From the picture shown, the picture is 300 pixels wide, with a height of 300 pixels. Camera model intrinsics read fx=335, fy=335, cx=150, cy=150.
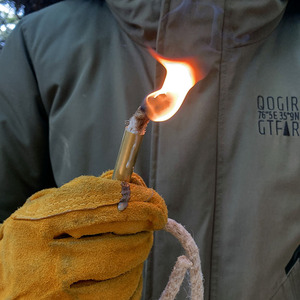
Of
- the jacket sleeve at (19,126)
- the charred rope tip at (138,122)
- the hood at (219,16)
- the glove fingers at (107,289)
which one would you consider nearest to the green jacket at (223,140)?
the hood at (219,16)

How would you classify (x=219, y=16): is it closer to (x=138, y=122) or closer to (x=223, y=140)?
(x=223, y=140)

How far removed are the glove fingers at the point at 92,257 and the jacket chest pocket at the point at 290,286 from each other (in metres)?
0.54

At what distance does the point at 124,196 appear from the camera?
2.07ft

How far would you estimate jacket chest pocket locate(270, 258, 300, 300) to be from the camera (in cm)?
95

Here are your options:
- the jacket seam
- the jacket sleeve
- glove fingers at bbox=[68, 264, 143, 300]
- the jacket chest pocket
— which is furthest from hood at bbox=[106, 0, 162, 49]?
the jacket chest pocket

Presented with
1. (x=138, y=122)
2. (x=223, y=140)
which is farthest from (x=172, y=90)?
(x=223, y=140)

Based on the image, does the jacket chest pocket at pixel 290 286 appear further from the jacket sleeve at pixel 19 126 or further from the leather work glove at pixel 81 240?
the jacket sleeve at pixel 19 126

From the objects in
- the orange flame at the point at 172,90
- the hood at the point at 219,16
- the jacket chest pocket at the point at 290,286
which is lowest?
the jacket chest pocket at the point at 290,286

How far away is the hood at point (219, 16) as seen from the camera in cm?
93

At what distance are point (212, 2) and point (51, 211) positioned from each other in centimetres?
70

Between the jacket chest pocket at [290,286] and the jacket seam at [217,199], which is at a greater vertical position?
the jacket seam at [217,199]

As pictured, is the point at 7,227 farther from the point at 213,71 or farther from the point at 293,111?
the point at 293,111

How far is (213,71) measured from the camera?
3.13ft

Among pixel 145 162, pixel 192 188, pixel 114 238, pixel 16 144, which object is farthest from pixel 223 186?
pixel 16 144
